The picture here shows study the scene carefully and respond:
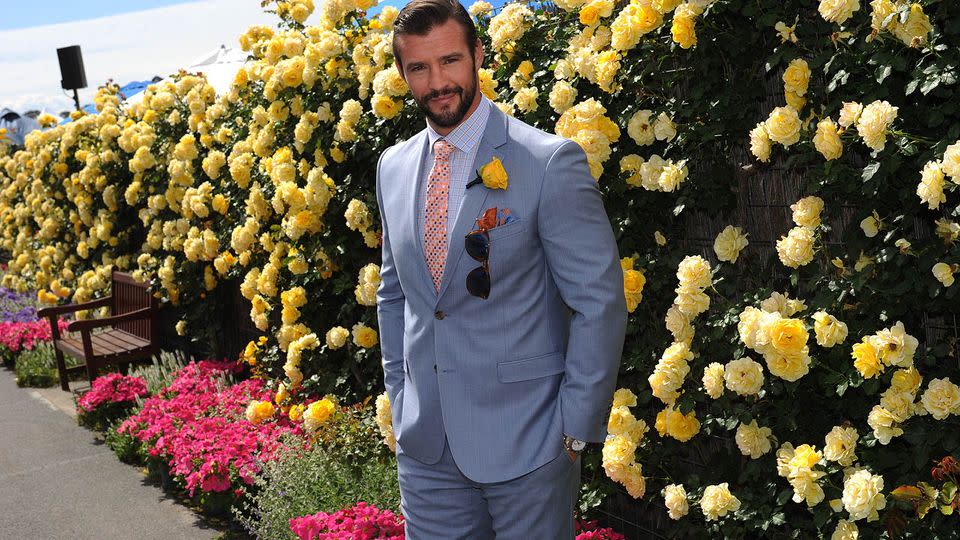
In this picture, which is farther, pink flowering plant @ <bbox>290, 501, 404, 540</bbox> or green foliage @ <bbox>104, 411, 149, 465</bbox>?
green foliage @ <bbox>104, 411, 149, 465</bbox>

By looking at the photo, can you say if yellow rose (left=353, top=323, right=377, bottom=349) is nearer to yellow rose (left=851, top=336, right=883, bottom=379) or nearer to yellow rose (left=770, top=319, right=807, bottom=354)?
yellow rose (left=770, top=319, right=807, bottom=354)

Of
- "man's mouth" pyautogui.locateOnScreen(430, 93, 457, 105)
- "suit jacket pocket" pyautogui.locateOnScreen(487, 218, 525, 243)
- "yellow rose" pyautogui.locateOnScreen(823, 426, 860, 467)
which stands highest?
"man's mouth" pyautogui.locateOnScreen(430, 93, 457, 105)

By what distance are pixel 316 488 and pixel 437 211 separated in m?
2.24

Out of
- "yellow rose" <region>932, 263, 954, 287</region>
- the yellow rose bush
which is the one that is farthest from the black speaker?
"yellow rose" <region>932, 263, 954, 287</region>

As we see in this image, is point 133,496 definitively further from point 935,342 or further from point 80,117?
point 80,117

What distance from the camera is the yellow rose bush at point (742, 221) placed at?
8.30ft

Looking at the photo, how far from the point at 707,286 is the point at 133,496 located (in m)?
3.67

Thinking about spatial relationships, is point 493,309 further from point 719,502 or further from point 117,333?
point 117,333

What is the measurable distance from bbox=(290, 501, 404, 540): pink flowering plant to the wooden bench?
3.98m

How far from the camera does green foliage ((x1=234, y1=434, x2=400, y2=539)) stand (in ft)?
13.7

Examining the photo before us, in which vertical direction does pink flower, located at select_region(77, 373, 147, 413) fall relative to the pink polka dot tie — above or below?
below

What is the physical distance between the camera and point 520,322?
231 centimetres

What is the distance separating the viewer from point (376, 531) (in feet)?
11.7

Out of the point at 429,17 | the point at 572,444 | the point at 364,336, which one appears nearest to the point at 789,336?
the point at 572,444
